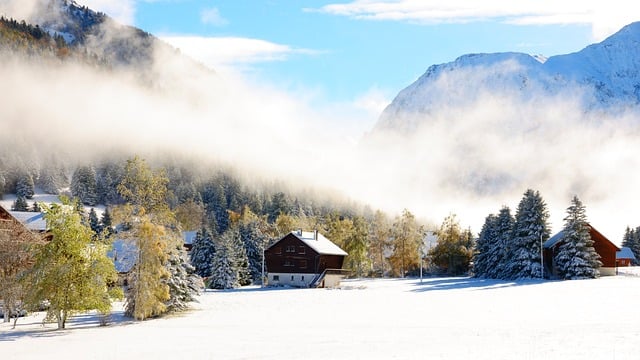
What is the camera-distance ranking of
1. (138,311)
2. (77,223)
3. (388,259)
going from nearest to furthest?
(77,223) < (138,311) < (388,259)

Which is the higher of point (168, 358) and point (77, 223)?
point (77, 223)

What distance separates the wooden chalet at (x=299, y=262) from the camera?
93375mm

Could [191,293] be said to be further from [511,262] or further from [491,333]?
[511,262]

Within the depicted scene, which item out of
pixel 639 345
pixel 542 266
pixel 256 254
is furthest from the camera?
pixel 256 254

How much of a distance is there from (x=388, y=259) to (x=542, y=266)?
4122 cm

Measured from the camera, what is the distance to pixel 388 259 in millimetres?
119500

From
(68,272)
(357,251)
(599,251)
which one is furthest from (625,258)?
(68,272)

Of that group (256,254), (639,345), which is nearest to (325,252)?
(256,254)

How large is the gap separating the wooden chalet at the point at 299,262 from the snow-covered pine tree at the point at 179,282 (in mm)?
41830

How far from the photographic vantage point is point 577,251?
7981 cm

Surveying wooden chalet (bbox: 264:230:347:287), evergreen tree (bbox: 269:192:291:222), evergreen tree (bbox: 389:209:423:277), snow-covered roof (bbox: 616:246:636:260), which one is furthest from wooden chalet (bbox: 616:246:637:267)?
evergreen tree (bbox: 269:192:291:222)

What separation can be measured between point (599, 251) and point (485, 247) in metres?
15.6

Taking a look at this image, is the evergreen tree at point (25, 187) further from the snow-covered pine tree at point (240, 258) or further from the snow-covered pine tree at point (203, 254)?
the snow-covered pine tree at point (240, 258)

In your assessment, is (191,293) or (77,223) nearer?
(77,223)
